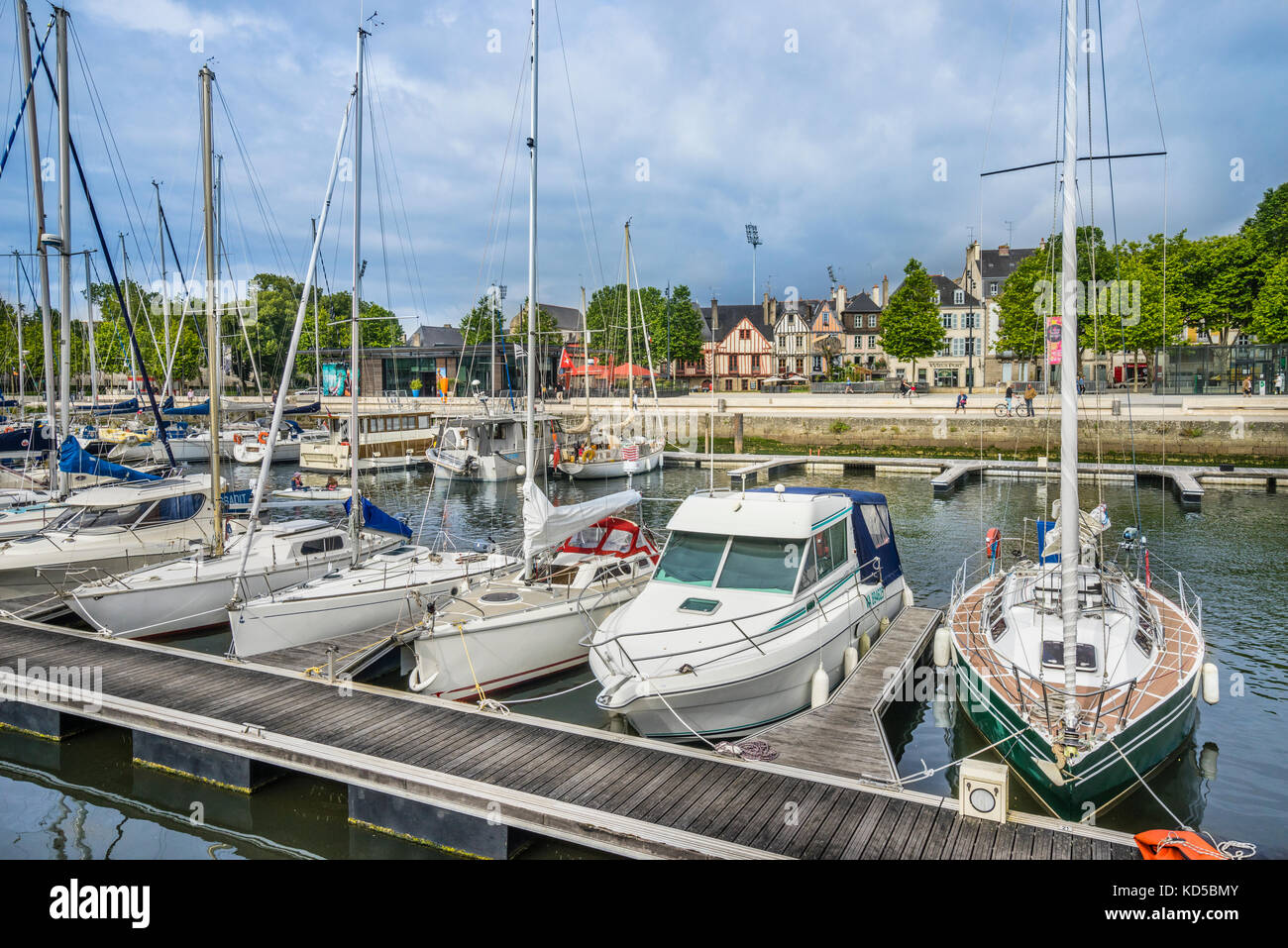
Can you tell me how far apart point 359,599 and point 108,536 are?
7662mm

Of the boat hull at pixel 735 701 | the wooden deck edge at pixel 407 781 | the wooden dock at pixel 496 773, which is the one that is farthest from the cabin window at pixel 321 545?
the boat hull at pixel 735 701

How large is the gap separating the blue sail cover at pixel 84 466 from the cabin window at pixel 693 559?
15.4 metres

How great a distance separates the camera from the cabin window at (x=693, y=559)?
1293cm

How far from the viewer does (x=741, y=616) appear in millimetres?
11398

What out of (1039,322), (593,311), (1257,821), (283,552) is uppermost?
(593,311)

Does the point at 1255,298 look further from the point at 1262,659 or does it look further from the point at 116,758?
the point at 116,758

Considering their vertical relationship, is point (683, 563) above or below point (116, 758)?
above

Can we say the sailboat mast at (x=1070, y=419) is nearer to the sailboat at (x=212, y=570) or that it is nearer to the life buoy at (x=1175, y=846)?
the life buoy at (x=1175, y=846)

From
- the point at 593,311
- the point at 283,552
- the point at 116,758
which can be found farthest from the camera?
the point at 593,311

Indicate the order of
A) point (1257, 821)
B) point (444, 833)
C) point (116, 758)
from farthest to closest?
point (116, 758)
point (1257, 821)
point (444, 833)

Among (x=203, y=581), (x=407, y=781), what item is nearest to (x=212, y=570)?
(x=203, y=581)

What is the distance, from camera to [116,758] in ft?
39.9
